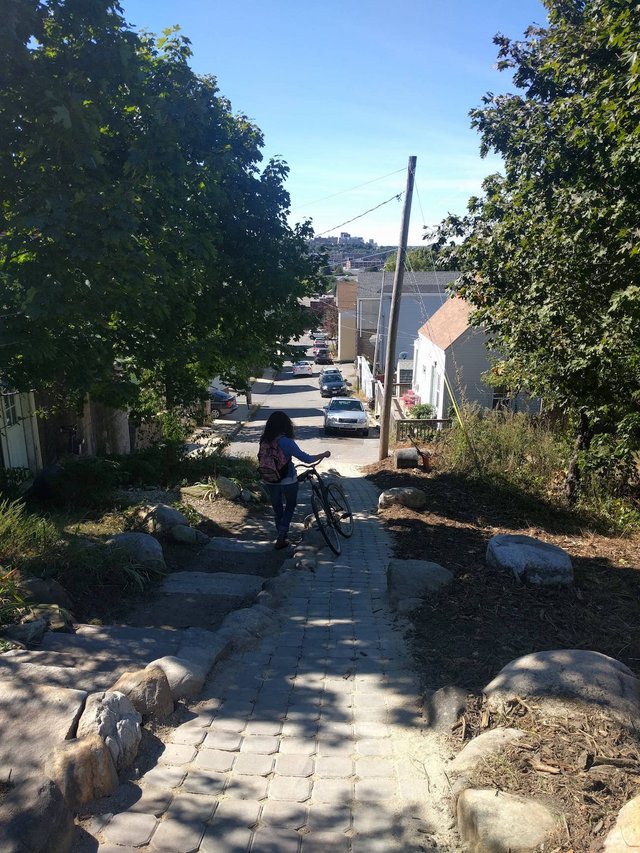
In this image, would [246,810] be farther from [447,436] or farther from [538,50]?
[447,436]

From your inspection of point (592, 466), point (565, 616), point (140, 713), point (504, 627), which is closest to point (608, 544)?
point (592, 466)

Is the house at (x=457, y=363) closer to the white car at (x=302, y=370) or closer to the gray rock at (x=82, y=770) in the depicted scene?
the gray rock at (x=82, y=770)

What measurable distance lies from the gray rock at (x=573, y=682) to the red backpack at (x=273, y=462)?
375cm

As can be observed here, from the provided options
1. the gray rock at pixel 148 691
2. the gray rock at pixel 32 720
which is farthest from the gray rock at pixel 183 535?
the gray rock at pixel 32 720

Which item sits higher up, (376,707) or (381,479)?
(376,707)

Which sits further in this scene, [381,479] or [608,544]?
[381,479]

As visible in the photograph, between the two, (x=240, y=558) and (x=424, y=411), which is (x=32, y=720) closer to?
(x=240, y=558)

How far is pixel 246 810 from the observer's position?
2602 millimetres

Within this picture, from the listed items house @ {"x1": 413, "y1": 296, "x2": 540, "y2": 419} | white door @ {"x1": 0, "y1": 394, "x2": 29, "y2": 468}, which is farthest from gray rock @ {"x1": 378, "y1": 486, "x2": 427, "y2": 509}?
house @ {"x1": 413, "y1": 296, "x2": 540, "y2": 419}

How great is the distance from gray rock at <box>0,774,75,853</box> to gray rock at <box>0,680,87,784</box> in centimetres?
19

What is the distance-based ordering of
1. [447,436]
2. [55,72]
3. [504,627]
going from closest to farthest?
[504,627] → [55,72] → [447,436]

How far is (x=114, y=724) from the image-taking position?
282 cm

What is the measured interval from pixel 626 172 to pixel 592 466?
4343 mm

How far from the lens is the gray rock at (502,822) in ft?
7.41
